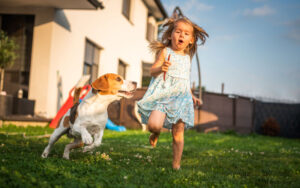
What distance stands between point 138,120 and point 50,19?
5.66m

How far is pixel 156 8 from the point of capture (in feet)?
69.5

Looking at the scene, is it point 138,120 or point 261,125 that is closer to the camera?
point 138,120

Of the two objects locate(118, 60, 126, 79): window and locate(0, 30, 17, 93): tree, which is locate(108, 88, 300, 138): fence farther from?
locate(0, 30, 17, 93): tree

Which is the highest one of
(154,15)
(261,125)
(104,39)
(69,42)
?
(154,15)

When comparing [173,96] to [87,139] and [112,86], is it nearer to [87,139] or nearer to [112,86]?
[112,86]

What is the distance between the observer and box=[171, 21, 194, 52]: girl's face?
3.84 m

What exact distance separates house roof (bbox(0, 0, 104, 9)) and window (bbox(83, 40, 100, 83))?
2929 millimetres

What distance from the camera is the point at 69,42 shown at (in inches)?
438

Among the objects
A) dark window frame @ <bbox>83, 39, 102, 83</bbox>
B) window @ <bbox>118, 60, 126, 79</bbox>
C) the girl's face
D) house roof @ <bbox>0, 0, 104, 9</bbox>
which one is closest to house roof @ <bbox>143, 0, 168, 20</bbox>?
window @ <bbox>118, 60, 126, 79</bbox>

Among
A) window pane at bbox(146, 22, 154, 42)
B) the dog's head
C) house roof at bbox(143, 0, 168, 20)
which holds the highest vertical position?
house roof at bbox(143, 0, 168, 20)

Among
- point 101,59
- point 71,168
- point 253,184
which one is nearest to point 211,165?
point 253,184

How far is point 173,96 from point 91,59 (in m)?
10.2

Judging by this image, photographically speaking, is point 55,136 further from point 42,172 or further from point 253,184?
point 253,184

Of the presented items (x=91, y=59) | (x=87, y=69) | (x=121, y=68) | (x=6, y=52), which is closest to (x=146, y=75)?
(x=121, y=68)
